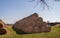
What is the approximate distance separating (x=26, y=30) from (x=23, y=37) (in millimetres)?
1815

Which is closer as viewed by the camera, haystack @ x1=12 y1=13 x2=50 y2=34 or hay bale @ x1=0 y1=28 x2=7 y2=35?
hay bale @ x1=0 y1=28 x2=7 y2=35

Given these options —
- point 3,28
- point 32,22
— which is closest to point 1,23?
point 3,28

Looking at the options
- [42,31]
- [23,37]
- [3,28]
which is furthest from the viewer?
[42,31]

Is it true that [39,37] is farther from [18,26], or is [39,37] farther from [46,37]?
[18,26]

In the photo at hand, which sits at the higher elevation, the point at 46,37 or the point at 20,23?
the point at 20,23

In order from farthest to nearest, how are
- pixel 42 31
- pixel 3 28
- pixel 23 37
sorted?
pixel 42 31 → pixel 3 28 → pixel 23 37

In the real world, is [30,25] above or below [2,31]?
above

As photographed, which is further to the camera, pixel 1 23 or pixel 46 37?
pixel 1 23

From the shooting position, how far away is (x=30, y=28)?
1151cm

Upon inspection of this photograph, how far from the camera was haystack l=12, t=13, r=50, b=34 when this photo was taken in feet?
37.5

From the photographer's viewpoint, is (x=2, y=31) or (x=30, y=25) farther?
(x=30, y=25)

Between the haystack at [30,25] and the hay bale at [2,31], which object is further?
the haystack at [30,25]

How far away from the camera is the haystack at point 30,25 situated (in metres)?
11.4

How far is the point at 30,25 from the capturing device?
11695 mm
